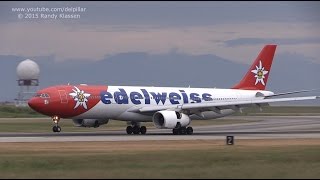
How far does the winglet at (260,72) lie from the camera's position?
73.9 m

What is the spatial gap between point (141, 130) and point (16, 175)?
36.4 metres

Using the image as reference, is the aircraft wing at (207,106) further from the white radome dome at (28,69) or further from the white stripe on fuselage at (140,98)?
the white radome dome at (28,69)

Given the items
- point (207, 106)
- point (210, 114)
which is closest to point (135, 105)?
point (207, 106)

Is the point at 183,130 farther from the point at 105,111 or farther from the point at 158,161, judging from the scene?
the point at 158,161

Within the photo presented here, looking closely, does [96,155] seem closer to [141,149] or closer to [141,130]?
[141,149]

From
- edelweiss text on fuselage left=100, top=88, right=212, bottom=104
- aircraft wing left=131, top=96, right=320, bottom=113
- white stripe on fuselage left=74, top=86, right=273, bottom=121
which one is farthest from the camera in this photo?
aircraft wing left=131, top=96, right=320, bottom=113

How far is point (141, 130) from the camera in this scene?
212ft

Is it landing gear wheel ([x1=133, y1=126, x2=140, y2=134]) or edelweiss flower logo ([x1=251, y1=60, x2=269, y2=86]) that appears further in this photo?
edelweiss flower logo ([x1=251, y1=60, x2=269, y2=86])

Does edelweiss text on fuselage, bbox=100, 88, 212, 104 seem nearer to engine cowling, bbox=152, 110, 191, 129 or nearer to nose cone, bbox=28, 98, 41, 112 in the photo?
engine cowling, bbox=152, 110, 191, 129

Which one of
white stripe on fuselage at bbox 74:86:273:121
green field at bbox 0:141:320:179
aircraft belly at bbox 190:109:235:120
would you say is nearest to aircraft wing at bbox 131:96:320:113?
white stripe on fuselage at bbox 74:86:273:121

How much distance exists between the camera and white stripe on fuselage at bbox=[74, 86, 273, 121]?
62287 mm

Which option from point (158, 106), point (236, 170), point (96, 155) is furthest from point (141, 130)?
point (236, 170)

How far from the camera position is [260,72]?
2913 inches

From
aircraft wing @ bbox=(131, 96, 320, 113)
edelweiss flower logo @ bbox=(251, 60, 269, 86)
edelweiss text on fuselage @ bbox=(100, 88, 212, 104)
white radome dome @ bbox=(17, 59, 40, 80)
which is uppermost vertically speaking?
white radome dome @ bbox=(17, 59, 40, 80)
